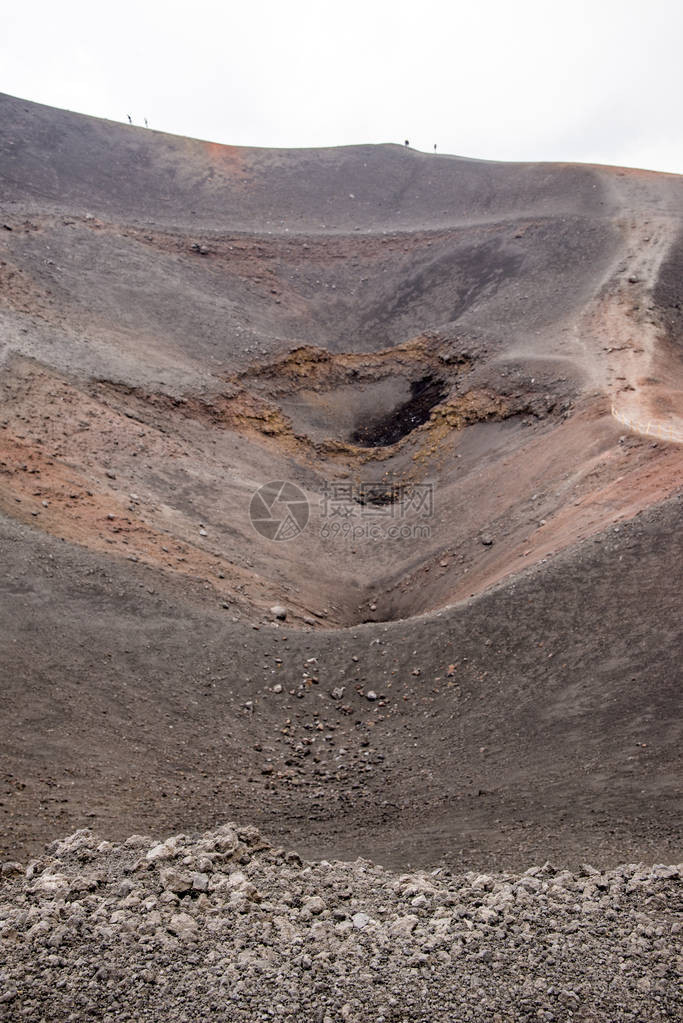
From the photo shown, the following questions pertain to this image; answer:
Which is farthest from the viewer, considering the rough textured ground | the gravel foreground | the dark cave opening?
the dark cave opening

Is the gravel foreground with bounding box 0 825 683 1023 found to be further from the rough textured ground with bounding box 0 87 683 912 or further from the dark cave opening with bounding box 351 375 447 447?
the dark cave opening with bounding box 351 375 447 447

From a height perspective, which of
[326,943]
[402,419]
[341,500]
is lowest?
[326,943]

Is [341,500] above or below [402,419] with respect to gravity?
below

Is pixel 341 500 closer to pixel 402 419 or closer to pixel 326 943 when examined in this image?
pixel 402 419

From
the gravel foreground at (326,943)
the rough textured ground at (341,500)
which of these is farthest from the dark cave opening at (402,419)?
the gravel foreground at (326,943)

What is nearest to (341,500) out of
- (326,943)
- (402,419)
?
(402,419)

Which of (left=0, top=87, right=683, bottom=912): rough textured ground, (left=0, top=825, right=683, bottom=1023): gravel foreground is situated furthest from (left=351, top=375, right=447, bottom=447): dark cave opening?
(left=0, top=825, right=683, bottom=1023): gravel foreground
